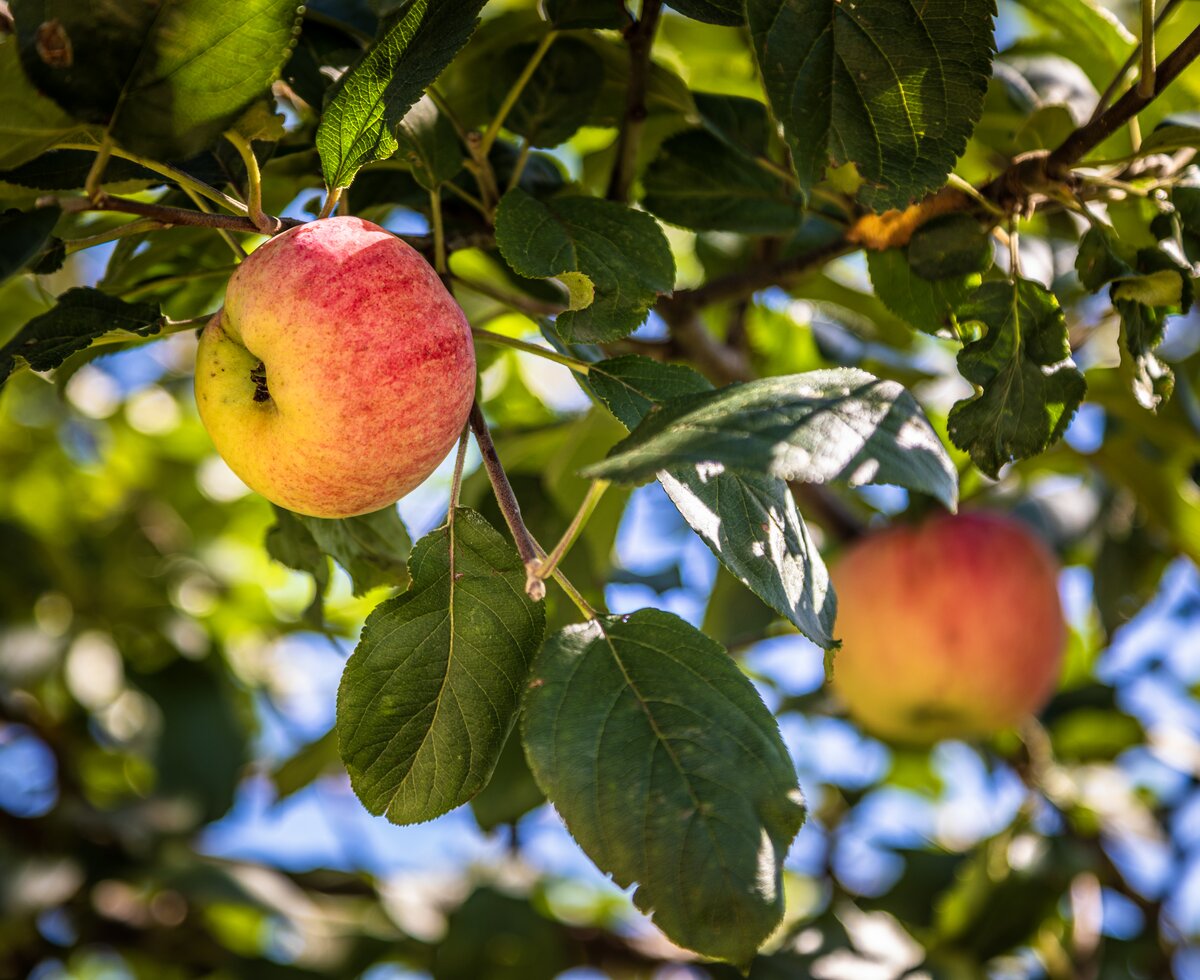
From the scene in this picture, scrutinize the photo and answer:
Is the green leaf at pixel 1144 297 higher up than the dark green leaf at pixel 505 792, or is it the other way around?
the green leaf at pixel 1144 297

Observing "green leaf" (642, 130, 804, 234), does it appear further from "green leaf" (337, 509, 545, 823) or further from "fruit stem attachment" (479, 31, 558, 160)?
"green leaf" (337, 509, 545, 823)

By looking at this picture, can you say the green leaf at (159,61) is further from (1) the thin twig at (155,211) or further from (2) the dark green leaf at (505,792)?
(2) the dark green leaf at (505,792)

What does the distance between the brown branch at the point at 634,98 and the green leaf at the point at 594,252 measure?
0.55 ft

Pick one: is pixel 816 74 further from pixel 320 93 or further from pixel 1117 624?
pixel 1117 624

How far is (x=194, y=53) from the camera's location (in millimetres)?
698

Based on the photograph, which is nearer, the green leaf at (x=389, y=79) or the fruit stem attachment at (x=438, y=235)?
the green leaf at (x=389, y=79)

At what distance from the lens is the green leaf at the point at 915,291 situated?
98 centimetres

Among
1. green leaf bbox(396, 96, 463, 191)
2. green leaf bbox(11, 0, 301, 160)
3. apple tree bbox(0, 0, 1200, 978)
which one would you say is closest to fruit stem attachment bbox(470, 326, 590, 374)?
apple tree bbox(0, 0, 1200, 978)

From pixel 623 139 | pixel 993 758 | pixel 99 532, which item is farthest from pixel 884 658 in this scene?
pixel 99 532

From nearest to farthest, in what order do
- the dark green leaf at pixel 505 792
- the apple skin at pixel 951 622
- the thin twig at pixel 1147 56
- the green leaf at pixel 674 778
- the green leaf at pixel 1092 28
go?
1. the green leaf at pixel 674 778
2. the thin twig at pixel 1147 56
3. the green leaf at pixel 1092 28
4. the dark green leaf at pixel 505 792
5. the apple skin at pixel 951 622

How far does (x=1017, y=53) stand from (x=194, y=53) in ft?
3.23

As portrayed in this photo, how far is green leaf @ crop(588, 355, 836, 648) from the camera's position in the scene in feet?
2.42

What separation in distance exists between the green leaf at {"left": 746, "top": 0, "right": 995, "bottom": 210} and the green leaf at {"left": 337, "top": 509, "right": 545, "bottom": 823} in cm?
36

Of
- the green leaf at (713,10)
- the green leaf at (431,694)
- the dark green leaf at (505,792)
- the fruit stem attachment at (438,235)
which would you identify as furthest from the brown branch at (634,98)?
the dark green leaf at (505,792)
